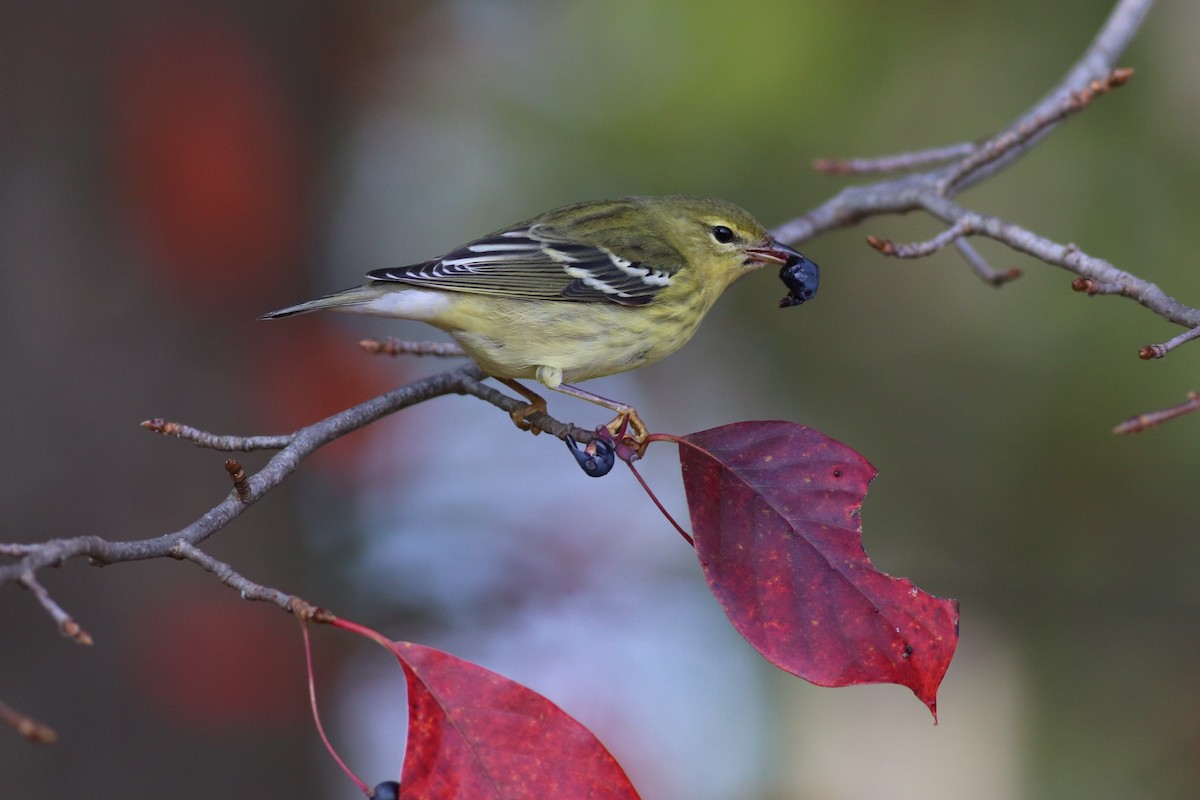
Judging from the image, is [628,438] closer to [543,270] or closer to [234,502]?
[234,502]

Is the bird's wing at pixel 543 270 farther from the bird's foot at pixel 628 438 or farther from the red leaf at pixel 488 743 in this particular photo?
the red leaf at pixel 488 743

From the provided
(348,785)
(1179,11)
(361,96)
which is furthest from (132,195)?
(1179,11)

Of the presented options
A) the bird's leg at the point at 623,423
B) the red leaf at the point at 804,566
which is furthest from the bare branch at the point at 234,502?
the red leaf at the point at 804,566

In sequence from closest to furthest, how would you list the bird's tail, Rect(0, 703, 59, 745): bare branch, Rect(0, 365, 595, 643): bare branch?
Rect(0, 703, 59, 745): bare branch
Rect(0, 365, 595, 643): bare branch
the bird's tail

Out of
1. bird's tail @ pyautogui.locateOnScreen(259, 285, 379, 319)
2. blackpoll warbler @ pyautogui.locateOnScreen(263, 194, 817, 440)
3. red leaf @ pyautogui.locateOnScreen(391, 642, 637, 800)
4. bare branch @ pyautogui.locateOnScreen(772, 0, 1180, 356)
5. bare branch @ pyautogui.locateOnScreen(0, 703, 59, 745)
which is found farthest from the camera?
blackpoll warbler @ pyautogui.locateOnScreen(263, 194, 817, 440)

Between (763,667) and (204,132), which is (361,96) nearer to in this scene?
(204,132)

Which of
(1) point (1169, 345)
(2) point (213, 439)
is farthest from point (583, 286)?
(1) point (1169, 345)

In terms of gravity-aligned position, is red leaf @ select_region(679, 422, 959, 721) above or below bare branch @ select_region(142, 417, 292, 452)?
below

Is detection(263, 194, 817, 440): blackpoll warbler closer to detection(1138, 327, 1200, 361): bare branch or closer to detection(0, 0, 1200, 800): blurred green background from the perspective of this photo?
detection(1138, 327, 1200, 361): bare branch

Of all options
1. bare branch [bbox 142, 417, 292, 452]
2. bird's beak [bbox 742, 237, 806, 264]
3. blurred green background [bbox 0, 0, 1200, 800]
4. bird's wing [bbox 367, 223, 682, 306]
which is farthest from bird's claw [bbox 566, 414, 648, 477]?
blurred green background [bbox 0, 0, 1200, 800]
